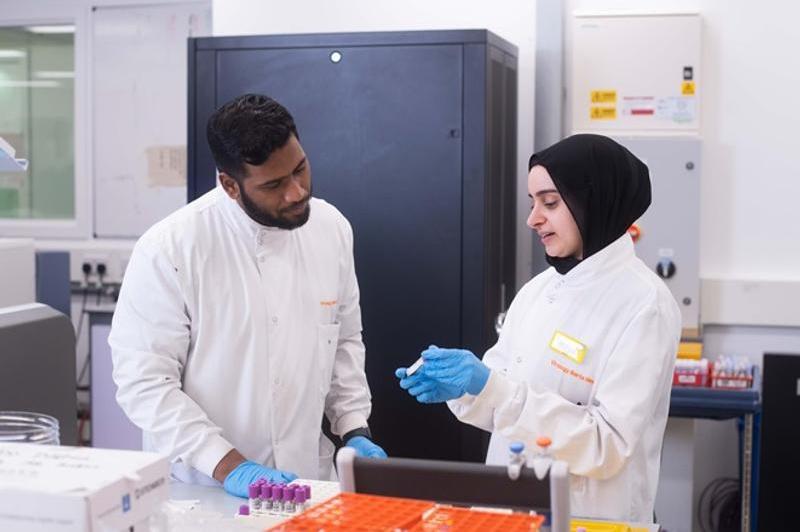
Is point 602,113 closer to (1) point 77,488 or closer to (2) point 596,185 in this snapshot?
(2) point 596,185

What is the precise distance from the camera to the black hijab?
189 centimetres

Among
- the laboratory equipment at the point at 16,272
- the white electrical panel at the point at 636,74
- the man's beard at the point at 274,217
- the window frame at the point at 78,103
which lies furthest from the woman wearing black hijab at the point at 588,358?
the window frame at the point at 78,103

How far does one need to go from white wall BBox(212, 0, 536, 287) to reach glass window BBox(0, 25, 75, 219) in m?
1.16

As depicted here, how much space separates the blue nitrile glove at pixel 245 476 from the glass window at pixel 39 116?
291 cm

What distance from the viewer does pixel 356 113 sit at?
3004 mm

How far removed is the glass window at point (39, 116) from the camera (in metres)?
4.59

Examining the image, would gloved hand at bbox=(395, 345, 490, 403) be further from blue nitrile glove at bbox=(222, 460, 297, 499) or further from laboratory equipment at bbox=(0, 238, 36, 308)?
laboratory equipment at bbox=(0, 238, 36, 308)

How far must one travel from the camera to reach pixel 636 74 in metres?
3.40

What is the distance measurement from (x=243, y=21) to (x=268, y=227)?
5.66ft

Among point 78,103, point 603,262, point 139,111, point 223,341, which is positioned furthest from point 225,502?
point 78,103

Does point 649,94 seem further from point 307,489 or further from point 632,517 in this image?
point 307,489

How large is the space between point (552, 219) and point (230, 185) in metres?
0.64

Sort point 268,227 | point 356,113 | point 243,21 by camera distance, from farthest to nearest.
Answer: point 243,21 < point 356,113 < point 268,227

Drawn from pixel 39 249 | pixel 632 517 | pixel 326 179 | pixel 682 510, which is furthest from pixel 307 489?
pixel 39 249
